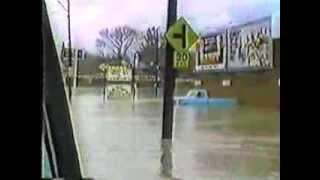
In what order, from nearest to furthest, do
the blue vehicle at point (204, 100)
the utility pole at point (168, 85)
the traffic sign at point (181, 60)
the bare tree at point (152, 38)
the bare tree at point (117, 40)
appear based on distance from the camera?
the bare tree at point (117, 40), the bare tree at point (152, 38), the blue vehicle at point (204, 100), the utility pole at point (168, 85), the traffic sign at point (181, 60)

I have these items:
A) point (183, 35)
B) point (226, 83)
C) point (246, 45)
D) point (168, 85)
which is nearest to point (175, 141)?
point (168, 85)

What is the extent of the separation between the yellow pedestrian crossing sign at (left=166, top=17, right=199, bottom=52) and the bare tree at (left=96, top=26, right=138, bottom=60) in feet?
0.92

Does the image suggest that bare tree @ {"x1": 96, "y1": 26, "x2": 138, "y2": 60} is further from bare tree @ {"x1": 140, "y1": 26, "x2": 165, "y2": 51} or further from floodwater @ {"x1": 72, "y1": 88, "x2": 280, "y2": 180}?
floodwater @ {"x1": 72, "y1": 88, "x2": 280, "y2": 180}

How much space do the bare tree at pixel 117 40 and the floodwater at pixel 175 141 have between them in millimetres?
194

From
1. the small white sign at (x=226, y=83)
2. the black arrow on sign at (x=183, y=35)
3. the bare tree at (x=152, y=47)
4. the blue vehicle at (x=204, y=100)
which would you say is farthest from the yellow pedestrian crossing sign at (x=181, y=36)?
the small white sign at (x=226, y=83)

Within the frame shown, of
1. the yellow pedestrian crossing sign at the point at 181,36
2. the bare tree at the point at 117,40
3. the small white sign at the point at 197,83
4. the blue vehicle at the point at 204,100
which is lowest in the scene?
the blue vehicle at the point at 204,100

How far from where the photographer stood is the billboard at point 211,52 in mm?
2145

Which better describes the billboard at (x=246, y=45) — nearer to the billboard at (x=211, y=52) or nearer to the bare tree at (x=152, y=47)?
the billboard at (x=211, y=52)

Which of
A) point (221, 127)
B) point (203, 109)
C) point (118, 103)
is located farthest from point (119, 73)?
point (221, 127)

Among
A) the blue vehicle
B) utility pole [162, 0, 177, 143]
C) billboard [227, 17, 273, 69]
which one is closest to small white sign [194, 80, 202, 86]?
the blue vehicle

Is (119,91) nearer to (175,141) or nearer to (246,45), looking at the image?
(246,45)

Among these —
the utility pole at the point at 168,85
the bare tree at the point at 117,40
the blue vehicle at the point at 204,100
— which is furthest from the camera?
the utility pole at the point at 168,85

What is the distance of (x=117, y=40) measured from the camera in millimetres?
2143

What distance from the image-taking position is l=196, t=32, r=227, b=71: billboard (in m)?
2.14
